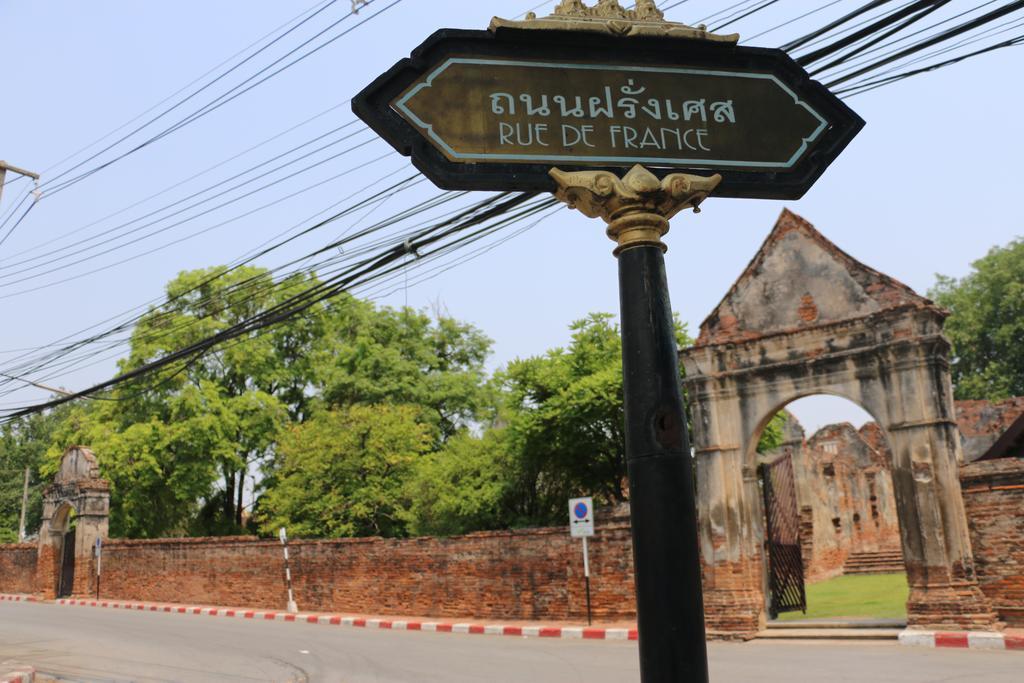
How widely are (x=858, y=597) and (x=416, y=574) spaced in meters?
9.61

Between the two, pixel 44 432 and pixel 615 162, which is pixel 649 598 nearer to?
pixel 615 162

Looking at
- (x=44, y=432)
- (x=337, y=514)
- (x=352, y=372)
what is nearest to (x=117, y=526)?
(x=352, y=372)

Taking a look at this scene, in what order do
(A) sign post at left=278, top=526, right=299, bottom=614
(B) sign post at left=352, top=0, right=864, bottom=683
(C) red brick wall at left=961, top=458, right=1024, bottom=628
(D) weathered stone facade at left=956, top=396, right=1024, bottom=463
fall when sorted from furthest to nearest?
(D) weathered stone facade at left=956, top=396, right=1024, bottom=463, (A) sign post at left=278, top=526, right=299, bottom=614, (C) red brick wall at left=961, top=458, right=1024, bottom=628, (B) sign post at left=352, top=0, right=864, bottom=683

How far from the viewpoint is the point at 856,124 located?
3.17 m

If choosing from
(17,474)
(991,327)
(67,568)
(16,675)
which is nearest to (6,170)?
(16,675)

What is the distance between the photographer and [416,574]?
19.0m

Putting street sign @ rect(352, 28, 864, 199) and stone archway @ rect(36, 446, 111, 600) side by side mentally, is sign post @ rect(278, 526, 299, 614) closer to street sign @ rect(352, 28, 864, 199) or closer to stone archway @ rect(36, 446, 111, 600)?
stone archway @ rect(36, 446, 111, 600)

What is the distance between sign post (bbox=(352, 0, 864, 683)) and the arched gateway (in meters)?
10.8

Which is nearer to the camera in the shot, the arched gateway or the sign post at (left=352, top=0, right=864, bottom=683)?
the sign post at (left=352, top=0, right=864, bottom=683)

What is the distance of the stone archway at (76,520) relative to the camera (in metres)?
29.7

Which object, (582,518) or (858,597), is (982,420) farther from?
(582,518)

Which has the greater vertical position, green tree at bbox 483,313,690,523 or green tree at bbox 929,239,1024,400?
green tree at bbox 929,239,1024,400

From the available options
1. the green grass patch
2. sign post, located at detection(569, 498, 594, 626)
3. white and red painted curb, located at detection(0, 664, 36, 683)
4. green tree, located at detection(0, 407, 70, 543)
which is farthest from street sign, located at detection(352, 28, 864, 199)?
green tree, located at detection(0, 407, 70, 543)

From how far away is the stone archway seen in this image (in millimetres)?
29719
